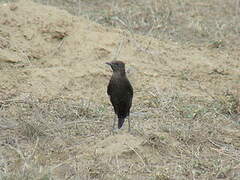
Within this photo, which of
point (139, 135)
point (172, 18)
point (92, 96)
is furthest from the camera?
point (172, 18)

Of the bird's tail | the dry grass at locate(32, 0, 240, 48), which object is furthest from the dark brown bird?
the dry grass at locate(32, 0, 240, 48)

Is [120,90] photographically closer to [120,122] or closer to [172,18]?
[120,122]

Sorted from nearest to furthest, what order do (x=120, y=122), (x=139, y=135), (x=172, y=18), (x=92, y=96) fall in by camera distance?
(x=139, y=135) < (x=120, y=122) < (x=92, y=96) < (x=172, y=18)

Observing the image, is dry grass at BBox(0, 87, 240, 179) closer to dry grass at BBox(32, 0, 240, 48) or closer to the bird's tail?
the bird's tail

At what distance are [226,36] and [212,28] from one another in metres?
0.45

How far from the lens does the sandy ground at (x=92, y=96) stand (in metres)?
6.67

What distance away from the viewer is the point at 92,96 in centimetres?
883

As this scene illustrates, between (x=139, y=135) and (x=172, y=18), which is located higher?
(x=139, y=135)

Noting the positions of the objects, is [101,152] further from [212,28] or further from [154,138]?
[212,28]

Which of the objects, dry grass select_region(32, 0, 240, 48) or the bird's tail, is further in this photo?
dry grass select_region(32, 0, 240, 48)

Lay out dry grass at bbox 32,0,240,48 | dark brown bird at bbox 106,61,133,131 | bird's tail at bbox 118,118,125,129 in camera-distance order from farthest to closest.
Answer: dry grass at bbox 32,0,240,48 < bird's tail at bbox 118,118,125,129 < dark brown bird at bbox 106,61,133,131

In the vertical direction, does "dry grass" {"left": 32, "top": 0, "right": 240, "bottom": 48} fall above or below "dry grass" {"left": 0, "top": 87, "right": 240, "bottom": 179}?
below

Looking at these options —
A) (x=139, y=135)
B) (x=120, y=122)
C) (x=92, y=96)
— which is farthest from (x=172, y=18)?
(x=139, y=135)

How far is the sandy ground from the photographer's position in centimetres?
667
